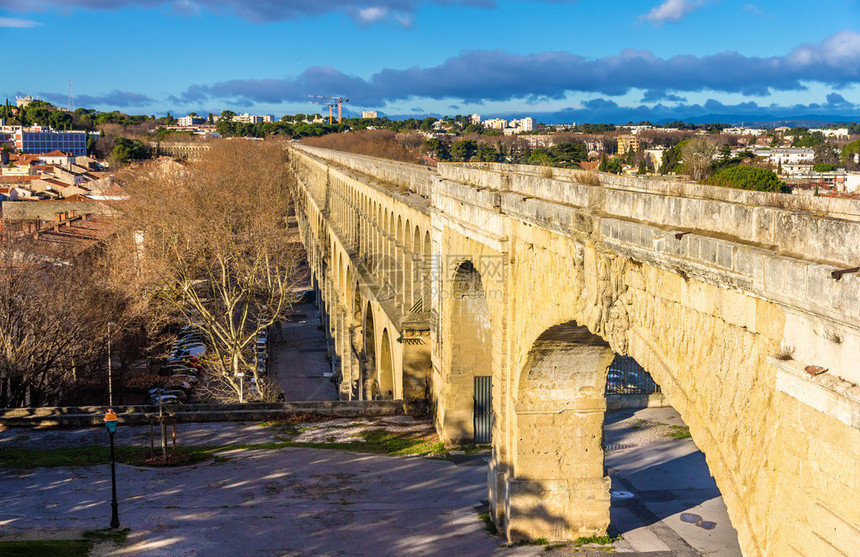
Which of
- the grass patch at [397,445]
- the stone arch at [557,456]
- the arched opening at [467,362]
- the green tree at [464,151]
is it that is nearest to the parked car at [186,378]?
the grass patch at [397,445]

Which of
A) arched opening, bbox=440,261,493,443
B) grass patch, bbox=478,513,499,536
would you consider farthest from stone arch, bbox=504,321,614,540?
arched opening, bbox=440,261,493,443

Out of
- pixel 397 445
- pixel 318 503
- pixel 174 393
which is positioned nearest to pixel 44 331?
pixel 174 393

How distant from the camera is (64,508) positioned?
13.4 metres

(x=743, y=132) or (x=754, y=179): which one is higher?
(x=743, y=132)

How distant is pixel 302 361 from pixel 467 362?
20704mm

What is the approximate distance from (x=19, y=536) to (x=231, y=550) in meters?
2.98

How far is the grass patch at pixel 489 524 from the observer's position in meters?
12.8

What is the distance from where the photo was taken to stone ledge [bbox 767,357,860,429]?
15.4 ft

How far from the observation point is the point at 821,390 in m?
4.96

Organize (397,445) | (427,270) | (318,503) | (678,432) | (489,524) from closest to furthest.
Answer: (489,524) < (318,503) < (397,445) < (678,432) < (427,270)

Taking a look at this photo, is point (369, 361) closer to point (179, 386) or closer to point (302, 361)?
point (179, 386)

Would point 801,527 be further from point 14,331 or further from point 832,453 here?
point 14,331

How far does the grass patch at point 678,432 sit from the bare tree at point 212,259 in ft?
36.1

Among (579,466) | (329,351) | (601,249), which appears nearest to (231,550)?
(579,466)
